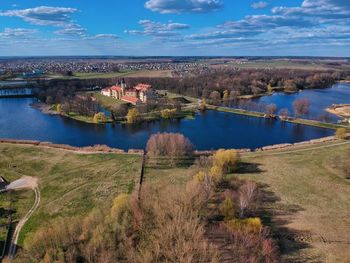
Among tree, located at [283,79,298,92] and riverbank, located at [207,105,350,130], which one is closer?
riverbank, located at [207,105,350,130]

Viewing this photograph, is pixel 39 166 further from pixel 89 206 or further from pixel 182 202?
pixel 182 202

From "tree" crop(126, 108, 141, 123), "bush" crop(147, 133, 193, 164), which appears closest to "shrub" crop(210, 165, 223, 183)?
"bush" crop(147, 133, 193, 164)

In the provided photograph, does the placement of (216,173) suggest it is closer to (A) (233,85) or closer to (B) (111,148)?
(B) (111,148)

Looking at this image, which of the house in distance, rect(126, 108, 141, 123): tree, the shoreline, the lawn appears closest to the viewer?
the lawn

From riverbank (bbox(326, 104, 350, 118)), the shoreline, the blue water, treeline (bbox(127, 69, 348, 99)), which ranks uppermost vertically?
treeline (bbox(127, 69, 348, 99))

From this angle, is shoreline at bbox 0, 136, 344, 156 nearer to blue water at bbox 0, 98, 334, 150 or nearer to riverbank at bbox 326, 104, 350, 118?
blue water at bbox 0, 98, 334, 150
